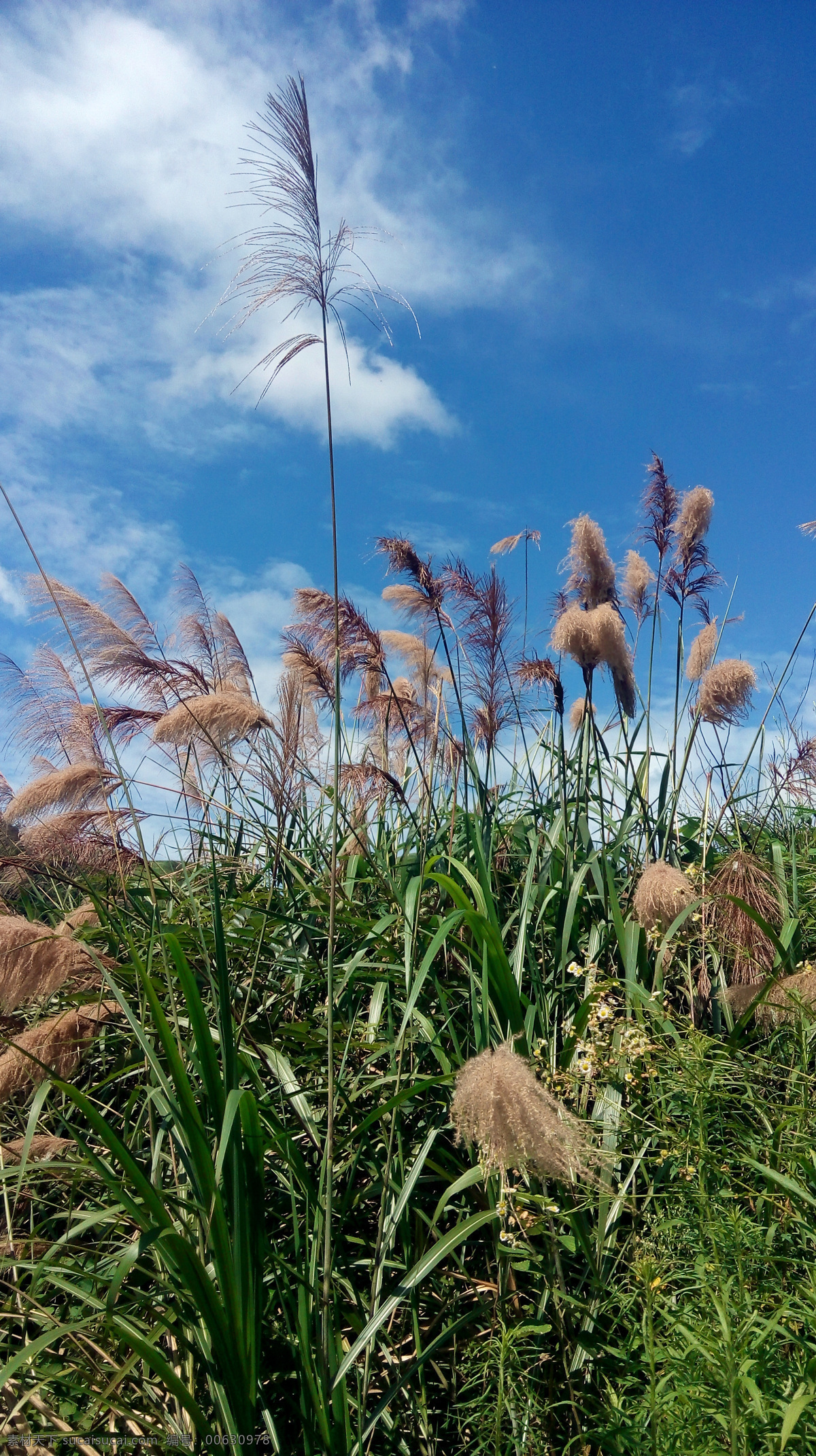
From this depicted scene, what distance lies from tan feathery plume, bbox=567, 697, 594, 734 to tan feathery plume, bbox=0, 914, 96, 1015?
8.00 feet

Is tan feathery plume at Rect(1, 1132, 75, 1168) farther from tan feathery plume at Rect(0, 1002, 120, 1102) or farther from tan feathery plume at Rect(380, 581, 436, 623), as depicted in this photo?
tan feathery plume at Rect(380, 581, 436, 623)

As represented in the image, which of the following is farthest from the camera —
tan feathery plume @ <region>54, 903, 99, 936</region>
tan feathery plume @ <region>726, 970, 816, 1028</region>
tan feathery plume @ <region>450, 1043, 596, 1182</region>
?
tan feathery plume @ <region>54, 903, 99, 936</region>

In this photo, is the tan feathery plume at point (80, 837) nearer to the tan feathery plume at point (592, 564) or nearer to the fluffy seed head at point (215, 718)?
the fluffy seed head at point (215, 718)

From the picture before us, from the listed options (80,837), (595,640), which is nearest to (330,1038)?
(80,837)

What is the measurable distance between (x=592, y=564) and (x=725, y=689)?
0.78 metres

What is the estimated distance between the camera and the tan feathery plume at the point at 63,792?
282cm

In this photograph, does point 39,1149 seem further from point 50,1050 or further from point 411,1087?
point 411,1087

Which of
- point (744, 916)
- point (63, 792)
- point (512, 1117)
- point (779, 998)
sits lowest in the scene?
point (512, 1117)

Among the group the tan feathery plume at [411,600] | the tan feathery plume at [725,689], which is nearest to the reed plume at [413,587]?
the tan feathery plume at [411,600]

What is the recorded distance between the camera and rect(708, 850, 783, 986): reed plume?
298 cm

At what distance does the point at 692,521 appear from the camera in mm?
3965

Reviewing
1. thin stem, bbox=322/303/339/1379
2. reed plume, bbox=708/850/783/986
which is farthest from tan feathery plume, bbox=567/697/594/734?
thin stem, bbox=322/303/339/1379

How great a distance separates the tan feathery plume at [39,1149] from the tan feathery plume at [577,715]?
2.64 meters

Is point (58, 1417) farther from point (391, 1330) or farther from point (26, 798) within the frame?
point (26, 798)
